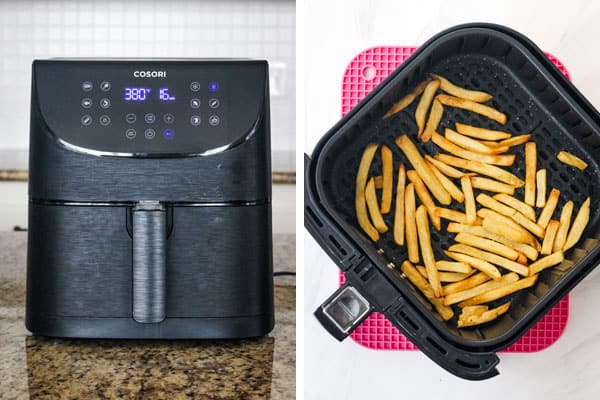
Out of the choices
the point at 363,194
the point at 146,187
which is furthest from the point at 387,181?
the point at 146,187

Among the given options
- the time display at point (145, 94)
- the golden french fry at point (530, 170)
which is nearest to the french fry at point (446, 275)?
the golden french fry at point (530, 170)

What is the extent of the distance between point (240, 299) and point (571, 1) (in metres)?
0.53

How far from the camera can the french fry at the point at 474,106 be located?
757 mm

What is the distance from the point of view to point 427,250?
28.9 inches

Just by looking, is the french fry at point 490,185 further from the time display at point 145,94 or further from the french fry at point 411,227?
the time display at point 145,94

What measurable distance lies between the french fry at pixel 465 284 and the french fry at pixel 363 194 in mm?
92

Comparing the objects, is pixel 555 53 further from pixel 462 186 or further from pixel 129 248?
pixel 129 248

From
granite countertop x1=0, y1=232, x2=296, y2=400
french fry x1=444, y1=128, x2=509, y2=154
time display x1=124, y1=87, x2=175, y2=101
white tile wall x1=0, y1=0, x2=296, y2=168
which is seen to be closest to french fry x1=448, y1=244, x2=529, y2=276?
french fry x1=444, y1=128, x2=509, y2=154

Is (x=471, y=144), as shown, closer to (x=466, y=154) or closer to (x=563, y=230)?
(x=466, y=154)

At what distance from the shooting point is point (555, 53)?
792 millimetres

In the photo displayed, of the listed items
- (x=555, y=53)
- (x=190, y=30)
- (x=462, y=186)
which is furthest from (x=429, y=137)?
(x=190, y=30)

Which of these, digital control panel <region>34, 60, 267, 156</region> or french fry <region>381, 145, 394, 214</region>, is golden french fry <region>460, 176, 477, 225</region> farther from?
digital control panel <region>34, 60, 267, 156</region>

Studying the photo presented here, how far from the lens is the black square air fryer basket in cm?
68

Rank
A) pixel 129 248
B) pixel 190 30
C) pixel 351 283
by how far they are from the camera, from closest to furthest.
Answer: pixel 351 283 → pixel 129 248 → pixel 190 30
